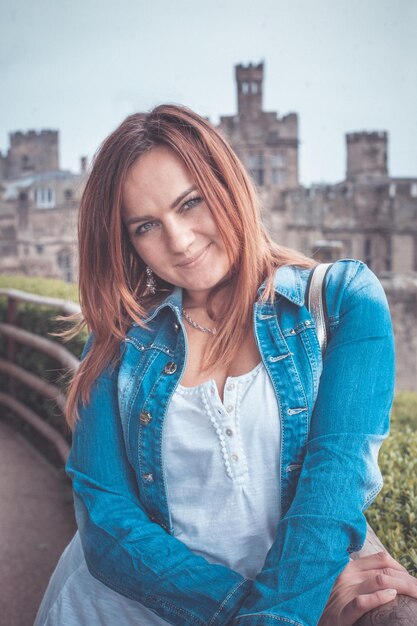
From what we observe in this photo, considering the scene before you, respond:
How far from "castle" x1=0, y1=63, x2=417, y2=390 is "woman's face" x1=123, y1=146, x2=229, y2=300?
2169 cm

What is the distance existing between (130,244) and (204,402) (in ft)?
1.70

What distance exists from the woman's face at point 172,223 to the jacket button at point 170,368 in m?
0.20

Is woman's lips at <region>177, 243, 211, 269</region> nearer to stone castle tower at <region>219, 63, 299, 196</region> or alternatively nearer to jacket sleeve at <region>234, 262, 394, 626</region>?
jacket sleeve at <region>234, 262, 394, 626</region>

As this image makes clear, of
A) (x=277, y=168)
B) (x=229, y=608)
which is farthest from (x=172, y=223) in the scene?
(x=277, y=168)

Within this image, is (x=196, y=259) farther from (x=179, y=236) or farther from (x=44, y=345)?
(x=44, y=345)

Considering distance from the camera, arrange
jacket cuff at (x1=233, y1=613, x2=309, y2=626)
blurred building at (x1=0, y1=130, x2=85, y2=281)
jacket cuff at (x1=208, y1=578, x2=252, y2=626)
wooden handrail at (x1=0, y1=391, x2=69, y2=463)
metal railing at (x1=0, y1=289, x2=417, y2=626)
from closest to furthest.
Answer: jacket cuff at (x1=233, y1=613, x2=309, y2=626), jacket cuff at (x1=208, y1=578, x2=252, y2=626), metal railing at (x1=0, y1=289, x2=417, y2=626), wooden handrail at (x1=0, y1=391, x2=69, y2=463), blurred building at (x1=0, y1=130, x2=85, y2=281)

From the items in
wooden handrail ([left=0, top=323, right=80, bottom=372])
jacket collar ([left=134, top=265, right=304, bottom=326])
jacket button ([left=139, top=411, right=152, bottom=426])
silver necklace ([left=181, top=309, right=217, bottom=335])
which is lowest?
wooden handrail ([left=0, top=323, right=80, bottom=372])

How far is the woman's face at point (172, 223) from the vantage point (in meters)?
1.47

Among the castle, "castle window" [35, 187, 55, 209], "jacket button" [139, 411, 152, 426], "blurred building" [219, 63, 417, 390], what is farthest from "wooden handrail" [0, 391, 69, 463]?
"castle window" [35, 187, 55, 209]

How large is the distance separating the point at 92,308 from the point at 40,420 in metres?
3.22

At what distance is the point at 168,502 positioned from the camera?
1.48 meters

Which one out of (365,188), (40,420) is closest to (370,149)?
(365,188)

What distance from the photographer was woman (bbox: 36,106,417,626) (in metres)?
1.28

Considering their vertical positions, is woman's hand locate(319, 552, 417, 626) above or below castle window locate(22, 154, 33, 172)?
below
